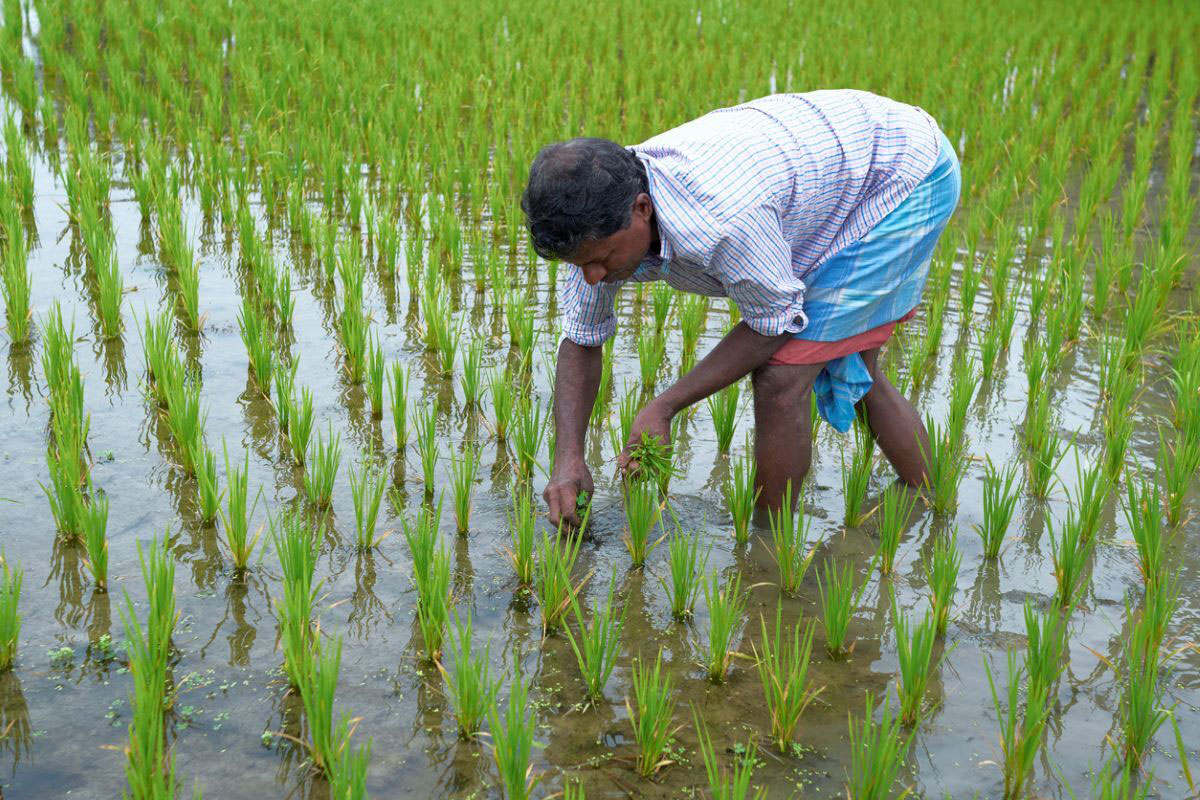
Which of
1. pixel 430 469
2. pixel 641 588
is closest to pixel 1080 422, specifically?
pixel 641 588

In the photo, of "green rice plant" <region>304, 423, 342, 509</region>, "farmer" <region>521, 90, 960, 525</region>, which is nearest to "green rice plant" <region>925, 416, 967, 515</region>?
"farmer" <region>521, 90, 960, 525</region>

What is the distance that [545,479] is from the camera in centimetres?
307

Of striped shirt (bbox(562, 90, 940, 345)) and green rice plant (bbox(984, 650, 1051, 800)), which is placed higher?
striped shirt (bbox(562, 90, 940, 345))

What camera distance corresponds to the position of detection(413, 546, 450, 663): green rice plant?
2.18 meters

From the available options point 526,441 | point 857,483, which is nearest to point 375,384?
point 526,441

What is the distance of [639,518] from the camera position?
260cm

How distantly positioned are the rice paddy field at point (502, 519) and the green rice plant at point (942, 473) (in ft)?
0.05

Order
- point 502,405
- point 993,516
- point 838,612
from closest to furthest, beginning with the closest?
point 838,612, point 993,516, point 502,405

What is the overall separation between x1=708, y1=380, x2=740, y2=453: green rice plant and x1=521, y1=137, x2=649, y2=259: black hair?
1173mm

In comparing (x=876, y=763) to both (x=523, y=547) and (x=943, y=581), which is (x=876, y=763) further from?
(x=523, y=547)

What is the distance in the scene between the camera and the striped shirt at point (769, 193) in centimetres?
219

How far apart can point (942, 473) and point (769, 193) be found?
105 centimetres

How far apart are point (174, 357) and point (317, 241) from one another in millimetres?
1371

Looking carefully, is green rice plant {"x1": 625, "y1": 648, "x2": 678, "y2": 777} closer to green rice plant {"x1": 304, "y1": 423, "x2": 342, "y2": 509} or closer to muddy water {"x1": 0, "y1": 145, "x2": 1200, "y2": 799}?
muddy water {"x1": 0, "y1": 145, "x2": 1200, "y2": 799}
